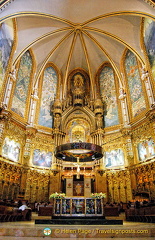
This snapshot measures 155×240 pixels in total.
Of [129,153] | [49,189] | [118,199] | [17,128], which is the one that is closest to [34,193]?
[49,189]

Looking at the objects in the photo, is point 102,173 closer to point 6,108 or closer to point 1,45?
point 6,108

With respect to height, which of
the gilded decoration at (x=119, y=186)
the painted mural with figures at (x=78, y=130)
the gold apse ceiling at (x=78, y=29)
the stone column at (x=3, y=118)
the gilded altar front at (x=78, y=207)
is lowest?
the gilded altar front at (x=78, y=207)

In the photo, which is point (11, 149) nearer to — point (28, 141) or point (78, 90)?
point (28, 141)

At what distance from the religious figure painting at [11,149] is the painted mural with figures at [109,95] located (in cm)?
1187

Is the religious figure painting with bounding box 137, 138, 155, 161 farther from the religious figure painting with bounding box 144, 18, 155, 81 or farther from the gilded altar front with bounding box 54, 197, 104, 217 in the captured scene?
the gilded altar front with bounding box 54, 197, 104, 217

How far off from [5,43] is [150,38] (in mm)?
15523

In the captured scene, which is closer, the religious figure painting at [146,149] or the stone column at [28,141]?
the religious figure painting at [146,149]

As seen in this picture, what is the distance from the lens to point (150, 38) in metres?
19.8

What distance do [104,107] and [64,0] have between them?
13981mm

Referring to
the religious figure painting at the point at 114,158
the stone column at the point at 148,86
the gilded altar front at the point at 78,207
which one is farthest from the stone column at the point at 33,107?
the stone column at the point at 148,86

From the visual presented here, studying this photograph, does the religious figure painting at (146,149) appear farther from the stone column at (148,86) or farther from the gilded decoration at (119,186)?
the stone column at (148,86)

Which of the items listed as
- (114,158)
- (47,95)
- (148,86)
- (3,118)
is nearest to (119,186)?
(114,158)

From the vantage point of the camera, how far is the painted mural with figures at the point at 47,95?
81.3 feet

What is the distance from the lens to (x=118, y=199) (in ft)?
66.7
